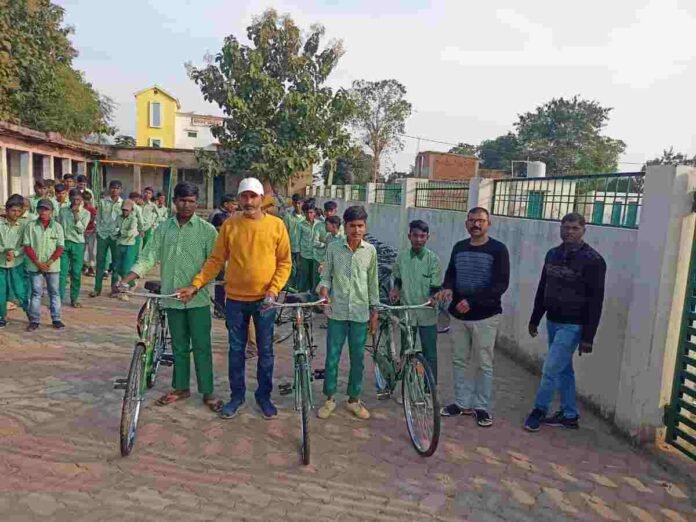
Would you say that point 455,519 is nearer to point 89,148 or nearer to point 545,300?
point 545,300

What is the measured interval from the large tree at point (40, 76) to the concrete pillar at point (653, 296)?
510 inches

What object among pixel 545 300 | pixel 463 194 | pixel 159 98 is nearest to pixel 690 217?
pixel 545 300

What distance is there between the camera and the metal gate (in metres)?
3.86

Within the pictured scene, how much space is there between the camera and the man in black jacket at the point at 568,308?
13.6 ft

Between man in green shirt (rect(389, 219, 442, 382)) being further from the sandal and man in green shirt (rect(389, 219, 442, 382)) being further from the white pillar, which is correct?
the sandal

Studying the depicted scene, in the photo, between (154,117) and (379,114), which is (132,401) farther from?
(154,117)

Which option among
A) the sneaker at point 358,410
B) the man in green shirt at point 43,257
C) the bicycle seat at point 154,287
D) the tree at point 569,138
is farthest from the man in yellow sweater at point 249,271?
the tree at point 569,138

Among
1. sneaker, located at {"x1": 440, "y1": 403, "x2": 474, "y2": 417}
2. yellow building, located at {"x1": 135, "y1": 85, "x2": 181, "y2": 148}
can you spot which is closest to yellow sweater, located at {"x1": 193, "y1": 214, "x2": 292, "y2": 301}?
sneaker, located at {"x1": 440, "y1": 403, "x2": 474, "y2": 417}

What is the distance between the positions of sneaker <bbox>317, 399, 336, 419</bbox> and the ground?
2.4 inches

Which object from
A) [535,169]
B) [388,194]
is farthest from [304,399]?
[388,194]

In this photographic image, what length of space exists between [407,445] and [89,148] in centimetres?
1939

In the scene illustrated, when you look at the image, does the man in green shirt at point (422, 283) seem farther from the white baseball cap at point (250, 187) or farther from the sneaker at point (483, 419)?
the white baseball cap at point (250, 187)

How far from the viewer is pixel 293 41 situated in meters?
22.8

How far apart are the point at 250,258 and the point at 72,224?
484 centimetres
